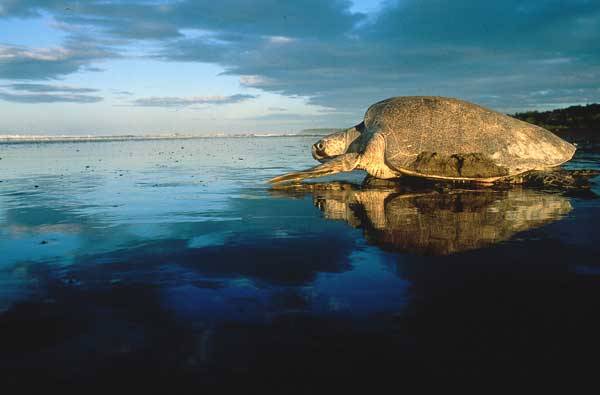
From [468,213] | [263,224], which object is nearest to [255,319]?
[263,224]

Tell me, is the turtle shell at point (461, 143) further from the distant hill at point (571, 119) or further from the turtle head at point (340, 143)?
the distant hill at point (571, 119)

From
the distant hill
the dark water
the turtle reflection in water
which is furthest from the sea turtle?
the distant hill

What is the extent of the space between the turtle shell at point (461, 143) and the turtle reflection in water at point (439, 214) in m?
0.64

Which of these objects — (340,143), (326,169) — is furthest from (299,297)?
(340,143)

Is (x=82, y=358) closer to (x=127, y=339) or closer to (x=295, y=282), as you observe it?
(x=127, y=339)

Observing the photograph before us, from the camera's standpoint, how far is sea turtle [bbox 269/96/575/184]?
341 inches

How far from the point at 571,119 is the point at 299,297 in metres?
34.0

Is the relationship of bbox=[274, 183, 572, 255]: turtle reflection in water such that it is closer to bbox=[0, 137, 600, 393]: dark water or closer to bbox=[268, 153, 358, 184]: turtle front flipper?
bbox=[0, 137, 600, 393]: dark water

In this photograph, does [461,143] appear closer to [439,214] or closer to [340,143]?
[340,143]

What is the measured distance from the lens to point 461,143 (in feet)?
28.9

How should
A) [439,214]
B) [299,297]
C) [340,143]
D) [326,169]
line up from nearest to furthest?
[299,297] < [439,214] < [326,169] < [340,143]

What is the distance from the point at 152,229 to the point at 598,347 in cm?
461

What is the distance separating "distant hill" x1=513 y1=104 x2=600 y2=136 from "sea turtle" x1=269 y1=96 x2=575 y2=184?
21632mm

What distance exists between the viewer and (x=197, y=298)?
3.04 meters
